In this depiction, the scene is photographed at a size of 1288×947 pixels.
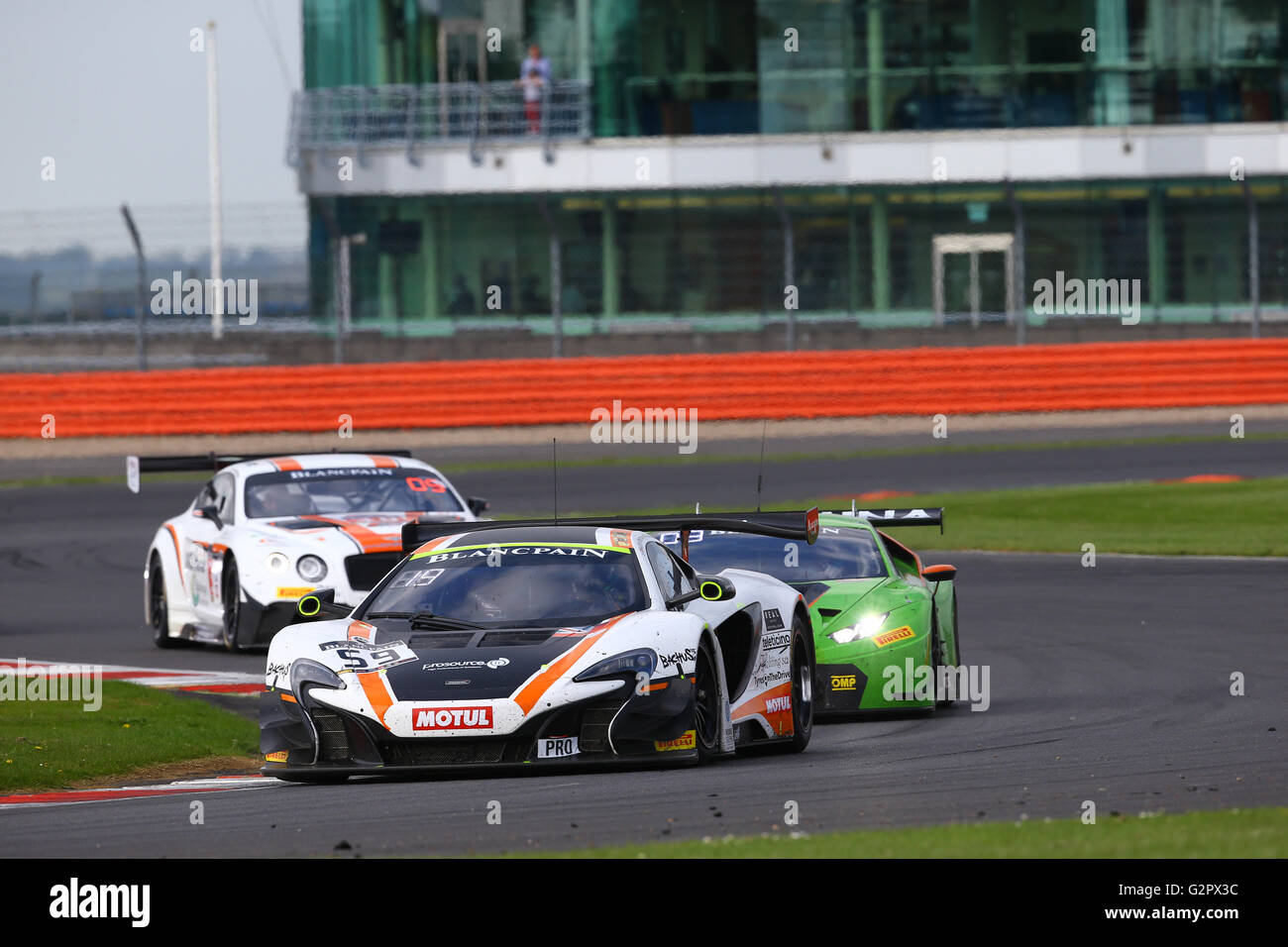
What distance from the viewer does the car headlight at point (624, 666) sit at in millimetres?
8992

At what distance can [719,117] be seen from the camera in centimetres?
4122

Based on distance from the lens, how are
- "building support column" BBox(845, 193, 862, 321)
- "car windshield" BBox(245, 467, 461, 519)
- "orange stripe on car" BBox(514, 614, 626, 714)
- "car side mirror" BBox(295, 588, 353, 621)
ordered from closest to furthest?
"orange stripe on car" BBox(514, 614, 626, 714)
"car side mirror" BBox(295, 588, 353, 621)
"car windshield" BBox(245, 467, 461, 519)
"building support column" BBox(845, 193, 862, 321)

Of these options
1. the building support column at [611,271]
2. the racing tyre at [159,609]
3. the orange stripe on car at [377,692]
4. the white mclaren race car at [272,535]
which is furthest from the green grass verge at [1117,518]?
the orange stripe on car at [377,692]

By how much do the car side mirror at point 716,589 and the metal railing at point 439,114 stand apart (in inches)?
1220

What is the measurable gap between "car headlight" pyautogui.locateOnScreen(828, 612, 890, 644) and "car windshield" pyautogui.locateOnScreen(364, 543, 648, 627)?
2.11 metres

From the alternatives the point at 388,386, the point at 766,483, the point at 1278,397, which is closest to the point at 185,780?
the point at 766,483

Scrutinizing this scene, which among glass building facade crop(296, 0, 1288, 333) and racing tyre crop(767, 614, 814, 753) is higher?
glass building facade crop(296, 0, 1288, 333)

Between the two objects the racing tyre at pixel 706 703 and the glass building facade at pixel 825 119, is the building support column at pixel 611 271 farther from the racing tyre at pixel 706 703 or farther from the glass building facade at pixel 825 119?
the racing tyre at pixel 706 703

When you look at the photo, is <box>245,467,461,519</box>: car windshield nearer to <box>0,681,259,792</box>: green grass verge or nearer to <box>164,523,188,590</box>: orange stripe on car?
<box>164,523,188,590</box>: orange stripe on car

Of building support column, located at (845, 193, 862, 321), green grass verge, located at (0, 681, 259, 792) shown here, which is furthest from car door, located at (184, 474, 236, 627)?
building support column, located at (845, 193, 862, 321)

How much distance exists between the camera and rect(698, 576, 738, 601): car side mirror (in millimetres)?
9969

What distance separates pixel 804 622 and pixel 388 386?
60.1 ft
